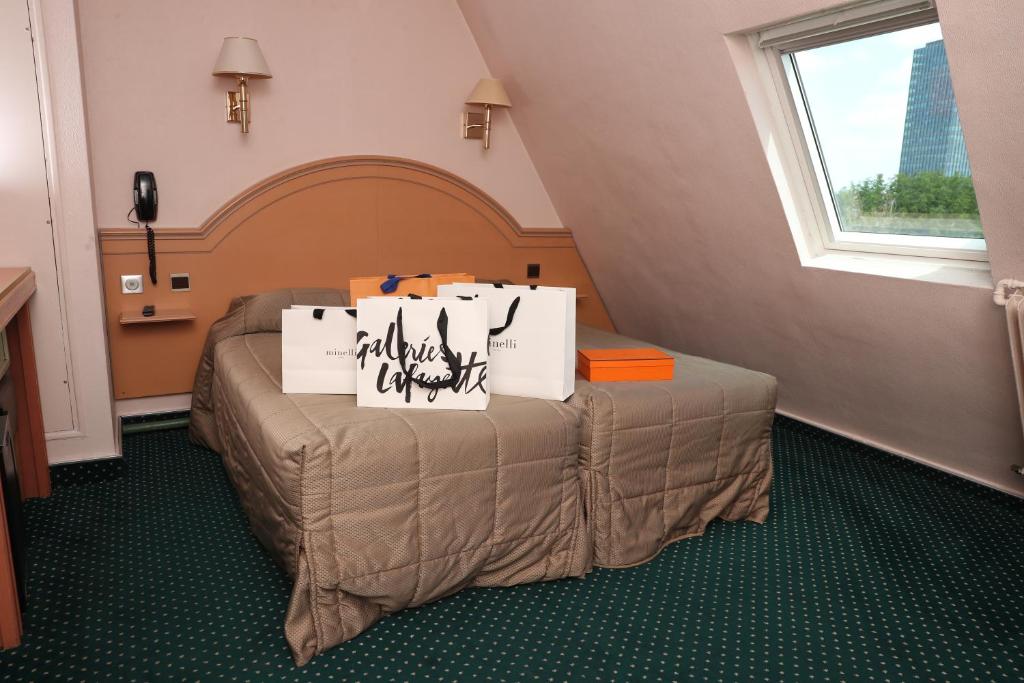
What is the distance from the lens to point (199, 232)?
316 cm

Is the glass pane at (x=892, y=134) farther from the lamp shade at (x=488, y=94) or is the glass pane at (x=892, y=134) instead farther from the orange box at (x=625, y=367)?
the lamp shade at (x=488, y=94)

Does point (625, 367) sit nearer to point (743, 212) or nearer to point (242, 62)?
point (743, 212)

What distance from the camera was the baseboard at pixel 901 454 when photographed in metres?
2.66

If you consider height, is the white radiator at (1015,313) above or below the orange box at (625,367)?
above

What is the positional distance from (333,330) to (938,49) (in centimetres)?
190

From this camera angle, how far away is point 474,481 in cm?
191

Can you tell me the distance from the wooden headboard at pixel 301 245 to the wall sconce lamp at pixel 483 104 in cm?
24

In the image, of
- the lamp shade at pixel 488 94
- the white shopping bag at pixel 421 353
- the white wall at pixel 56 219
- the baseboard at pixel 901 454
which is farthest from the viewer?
the lamp shade at pixel 488 94

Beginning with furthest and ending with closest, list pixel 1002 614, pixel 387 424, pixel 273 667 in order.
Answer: pixel 1002 614
pixel 387 424
pixel 273 667

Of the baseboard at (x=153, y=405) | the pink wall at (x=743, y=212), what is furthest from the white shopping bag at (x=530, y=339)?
the baseboard at (x=153, y=405)

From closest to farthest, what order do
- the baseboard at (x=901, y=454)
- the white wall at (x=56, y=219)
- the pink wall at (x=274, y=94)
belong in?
1. the white wall at (x=56, y=219)
2. the baseboard at (x=901, y=454)
3. the pink wall at (x=274, y=94)

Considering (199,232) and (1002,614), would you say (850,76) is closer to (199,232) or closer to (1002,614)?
(1002,614)

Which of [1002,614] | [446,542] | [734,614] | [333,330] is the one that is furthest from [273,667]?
[1002,614]

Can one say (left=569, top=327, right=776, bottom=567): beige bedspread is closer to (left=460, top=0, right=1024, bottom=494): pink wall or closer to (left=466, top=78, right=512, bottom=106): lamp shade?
(left=460, top=0, right=1024, bottom=494): pink wall
